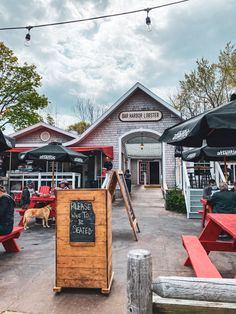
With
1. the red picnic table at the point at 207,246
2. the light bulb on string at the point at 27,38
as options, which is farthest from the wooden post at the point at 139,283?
the light bulb on string at the point at 27,38

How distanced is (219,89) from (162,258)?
2431 centimetres

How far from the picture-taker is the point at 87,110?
37344 millimetres

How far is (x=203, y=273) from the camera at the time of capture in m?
2.50

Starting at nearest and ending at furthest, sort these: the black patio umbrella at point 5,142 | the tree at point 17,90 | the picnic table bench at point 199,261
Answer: the picnic table bench at point 199,261 < the black patio umbrella at point 5,142 < the tree at point 17,90

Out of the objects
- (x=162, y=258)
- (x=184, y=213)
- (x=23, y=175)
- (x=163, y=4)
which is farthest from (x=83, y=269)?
(x=23, y=175)

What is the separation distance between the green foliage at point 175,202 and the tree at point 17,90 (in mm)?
18886

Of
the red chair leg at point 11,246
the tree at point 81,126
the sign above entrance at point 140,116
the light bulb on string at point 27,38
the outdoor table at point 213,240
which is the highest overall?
the tree at point 81,126

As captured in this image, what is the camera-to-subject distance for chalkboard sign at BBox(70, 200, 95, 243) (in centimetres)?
314

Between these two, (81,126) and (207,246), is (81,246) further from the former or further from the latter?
(81,126)

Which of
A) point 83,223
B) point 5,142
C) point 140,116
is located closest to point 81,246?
point 83,223

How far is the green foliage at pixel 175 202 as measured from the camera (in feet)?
32.8

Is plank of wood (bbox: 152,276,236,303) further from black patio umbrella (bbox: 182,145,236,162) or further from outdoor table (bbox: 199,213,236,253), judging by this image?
black patio umbrella (bbox: 182,145,236,162)

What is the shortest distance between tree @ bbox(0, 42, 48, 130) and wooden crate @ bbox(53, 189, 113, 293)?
77.1 feet

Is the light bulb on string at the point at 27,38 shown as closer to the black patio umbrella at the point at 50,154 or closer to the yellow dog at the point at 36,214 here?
the black patio umbrella at the point at 50,154
